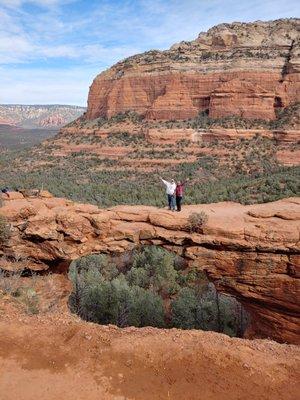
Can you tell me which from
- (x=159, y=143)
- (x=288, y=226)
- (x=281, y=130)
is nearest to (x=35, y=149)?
(x=159, y=143)

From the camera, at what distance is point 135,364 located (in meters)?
8.21

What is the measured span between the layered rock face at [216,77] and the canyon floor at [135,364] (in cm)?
5680

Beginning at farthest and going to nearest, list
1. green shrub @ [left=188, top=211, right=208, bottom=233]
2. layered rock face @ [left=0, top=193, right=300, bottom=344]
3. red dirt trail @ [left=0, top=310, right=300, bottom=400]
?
green shrub @ [left=188, top=211, right=208, bottom=233] < layered rock face @ [left=0, top=193, right=300, bottom=344] < red dirt trail @ [left=0, top=310, right=300, bottom=400]

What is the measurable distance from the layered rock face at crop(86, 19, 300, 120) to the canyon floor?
186 ft

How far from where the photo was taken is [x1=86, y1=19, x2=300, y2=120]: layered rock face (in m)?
61.7

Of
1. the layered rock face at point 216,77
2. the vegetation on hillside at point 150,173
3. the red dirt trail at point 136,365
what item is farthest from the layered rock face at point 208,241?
the layered rock face at point 216,77

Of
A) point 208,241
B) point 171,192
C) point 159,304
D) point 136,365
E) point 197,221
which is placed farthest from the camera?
point 159,304

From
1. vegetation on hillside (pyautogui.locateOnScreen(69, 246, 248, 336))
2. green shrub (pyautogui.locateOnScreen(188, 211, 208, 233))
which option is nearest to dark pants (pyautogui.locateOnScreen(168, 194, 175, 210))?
green shrub (pyautogui.locateOnScreen(188, 211, 208, 233))

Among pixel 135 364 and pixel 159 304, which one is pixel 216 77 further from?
pixel 135 364

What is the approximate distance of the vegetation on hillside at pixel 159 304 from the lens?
19672 millimetres

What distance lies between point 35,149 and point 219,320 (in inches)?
2407

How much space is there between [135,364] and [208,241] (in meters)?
7.00

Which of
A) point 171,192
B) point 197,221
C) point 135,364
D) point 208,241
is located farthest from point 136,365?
point 171,192

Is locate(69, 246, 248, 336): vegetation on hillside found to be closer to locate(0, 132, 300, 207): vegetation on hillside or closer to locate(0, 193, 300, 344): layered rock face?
locate(0, 193, 300, 344): layered rock face
